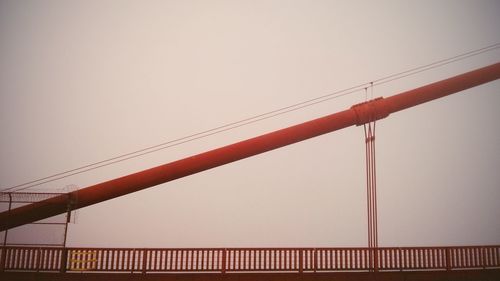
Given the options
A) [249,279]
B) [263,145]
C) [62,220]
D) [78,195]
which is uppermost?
[263,145]

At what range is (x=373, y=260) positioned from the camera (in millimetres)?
7160

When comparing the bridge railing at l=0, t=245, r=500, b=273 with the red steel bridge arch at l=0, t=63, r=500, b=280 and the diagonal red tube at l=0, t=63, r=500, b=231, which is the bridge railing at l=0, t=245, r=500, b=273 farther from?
the diagonal red tube at l=0, t=63, r=500, b=231

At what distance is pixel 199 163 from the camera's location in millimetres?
7148

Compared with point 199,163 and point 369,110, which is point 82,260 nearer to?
point 199,163

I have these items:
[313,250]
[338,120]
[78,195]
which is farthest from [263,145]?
[78,195]

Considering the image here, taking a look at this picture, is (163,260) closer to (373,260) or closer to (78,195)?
(78,195)

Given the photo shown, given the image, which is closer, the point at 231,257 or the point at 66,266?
the point at 66,266

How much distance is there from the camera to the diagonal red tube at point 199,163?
6738 mm

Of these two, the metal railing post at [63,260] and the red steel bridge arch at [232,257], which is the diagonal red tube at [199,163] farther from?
the metal railing post at [63,260]

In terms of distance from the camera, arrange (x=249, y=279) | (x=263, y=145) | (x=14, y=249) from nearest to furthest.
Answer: (x=14, y=249) → (x=249, y=279) → (x=263, y=145)

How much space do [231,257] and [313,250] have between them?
208 cm

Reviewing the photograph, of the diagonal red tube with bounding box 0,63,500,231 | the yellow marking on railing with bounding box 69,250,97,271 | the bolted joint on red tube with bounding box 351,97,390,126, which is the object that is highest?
the bolted joint on red tube with bounding box 351,97,390,126

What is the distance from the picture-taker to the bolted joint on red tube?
7.66 m

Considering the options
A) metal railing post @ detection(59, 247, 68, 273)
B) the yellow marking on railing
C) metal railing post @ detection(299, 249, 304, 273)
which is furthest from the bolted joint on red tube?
metal railing post @ detection(59, 247, 68, 273)
